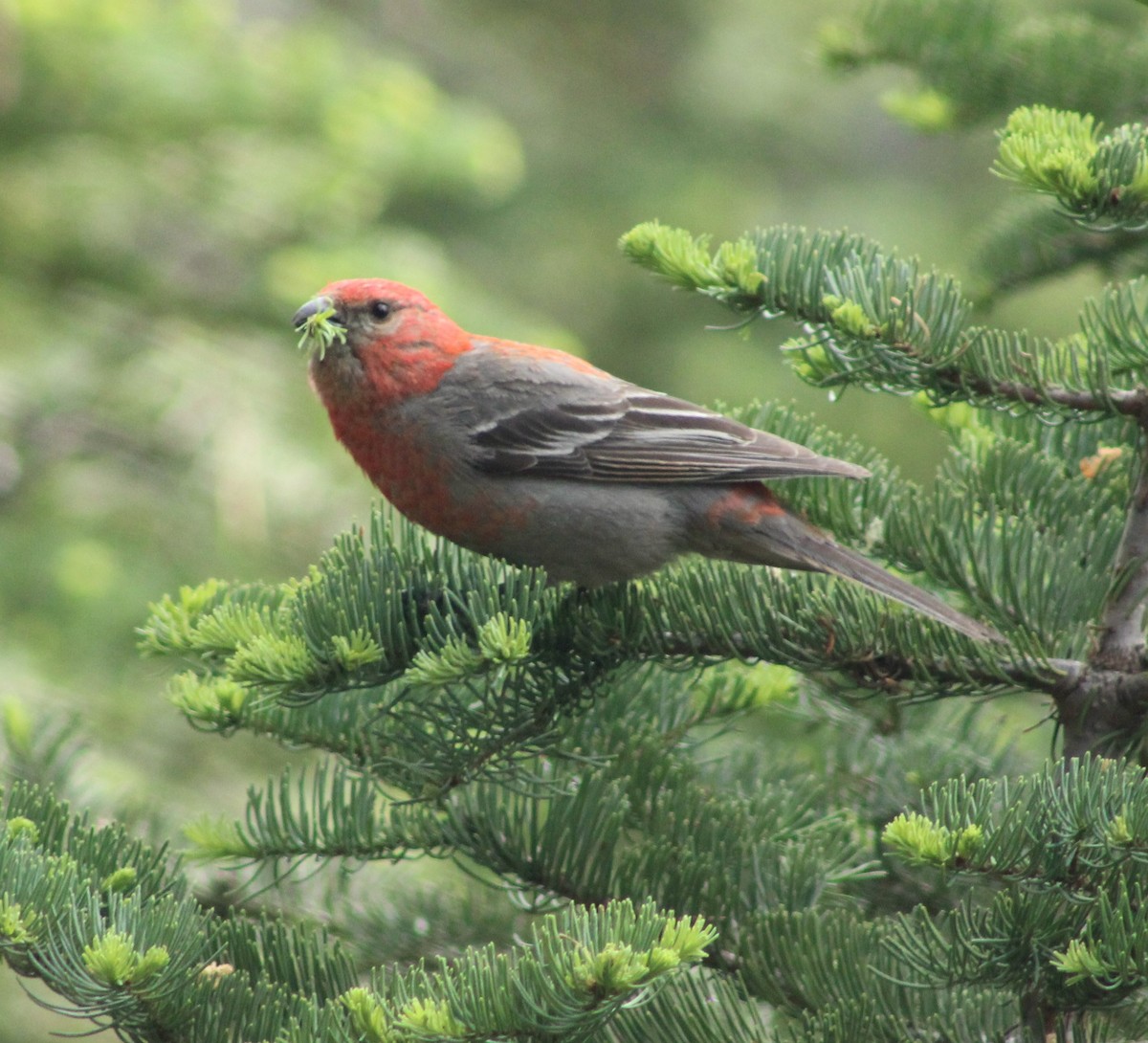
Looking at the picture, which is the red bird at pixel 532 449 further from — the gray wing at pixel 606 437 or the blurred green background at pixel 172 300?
the blurred green background at pixel 172 300

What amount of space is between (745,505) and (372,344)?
1.36m

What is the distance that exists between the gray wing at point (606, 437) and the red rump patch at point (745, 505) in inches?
2.6

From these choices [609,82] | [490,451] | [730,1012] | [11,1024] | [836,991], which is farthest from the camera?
[609,82]

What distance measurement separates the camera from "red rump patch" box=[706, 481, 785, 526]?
3.65 metres

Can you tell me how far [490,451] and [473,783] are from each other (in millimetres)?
1404

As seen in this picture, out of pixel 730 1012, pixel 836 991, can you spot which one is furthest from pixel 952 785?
pixel 730 1012

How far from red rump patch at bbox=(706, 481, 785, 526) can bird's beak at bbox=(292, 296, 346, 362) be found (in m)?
1.31

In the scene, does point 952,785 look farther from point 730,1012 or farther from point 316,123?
point 316,123

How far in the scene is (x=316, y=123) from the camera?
6355mm

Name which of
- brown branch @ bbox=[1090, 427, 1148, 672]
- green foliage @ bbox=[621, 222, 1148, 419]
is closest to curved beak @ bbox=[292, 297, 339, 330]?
green foliage @ bbox=[621, 222, 1148, 419]

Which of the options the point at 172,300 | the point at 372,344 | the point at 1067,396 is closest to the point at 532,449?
the point at 372,344

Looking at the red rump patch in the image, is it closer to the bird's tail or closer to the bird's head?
the bird's tail

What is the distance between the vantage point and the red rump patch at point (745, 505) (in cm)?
365

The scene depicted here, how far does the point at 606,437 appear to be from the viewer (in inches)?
161
